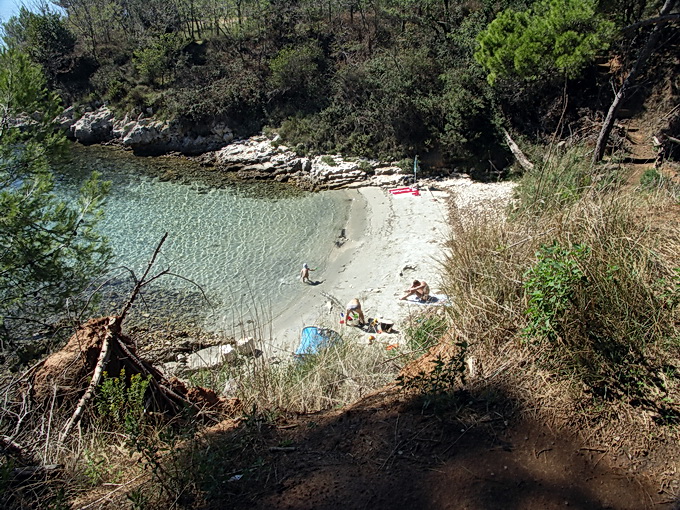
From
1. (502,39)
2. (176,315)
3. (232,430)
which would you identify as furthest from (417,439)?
(502,39)

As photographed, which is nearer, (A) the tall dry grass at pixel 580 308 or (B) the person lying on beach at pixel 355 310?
(A) the tall dry grass at pixel 580 308

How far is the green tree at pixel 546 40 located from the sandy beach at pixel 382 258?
458 cm

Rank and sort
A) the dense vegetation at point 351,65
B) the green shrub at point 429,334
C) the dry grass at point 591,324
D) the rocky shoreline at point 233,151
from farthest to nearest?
the rocky shoreline at point 233,151 → the dense vegetation at point 351,65 → the green shrub at point 429,334 → the dry grass at point 591,324

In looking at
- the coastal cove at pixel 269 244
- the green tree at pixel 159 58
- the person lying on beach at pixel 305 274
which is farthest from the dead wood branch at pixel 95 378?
the green tree at pixel 159 58

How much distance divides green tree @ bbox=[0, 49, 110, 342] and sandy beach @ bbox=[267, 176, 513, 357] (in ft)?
14.3

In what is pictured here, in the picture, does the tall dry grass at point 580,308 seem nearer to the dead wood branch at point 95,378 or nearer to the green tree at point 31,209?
the dead wood branch at point 95,378

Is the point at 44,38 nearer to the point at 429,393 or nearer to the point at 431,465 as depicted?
the point at 429,393

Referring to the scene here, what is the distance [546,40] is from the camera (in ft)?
53.0

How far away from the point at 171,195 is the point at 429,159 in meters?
11.6

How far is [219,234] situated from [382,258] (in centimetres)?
609

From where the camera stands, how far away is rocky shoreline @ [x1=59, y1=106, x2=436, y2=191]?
68.3ft

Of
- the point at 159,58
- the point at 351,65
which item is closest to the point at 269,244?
→ the point at 351,65

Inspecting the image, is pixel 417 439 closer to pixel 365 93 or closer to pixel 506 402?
pixel 506 402

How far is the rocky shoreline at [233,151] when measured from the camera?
20812mm
